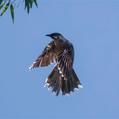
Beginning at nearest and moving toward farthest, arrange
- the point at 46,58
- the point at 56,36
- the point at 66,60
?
the point at 66,60 → the point at 56,36 → the point at 46,58

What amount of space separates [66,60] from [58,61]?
0.44 ft

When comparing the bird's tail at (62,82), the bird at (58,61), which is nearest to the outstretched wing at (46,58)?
the bird at (58,61)

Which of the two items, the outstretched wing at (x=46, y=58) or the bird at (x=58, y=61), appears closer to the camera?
the bird at (x=58, y=61)

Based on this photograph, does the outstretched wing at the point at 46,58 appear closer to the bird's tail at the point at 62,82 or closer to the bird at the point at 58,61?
the bird at the point at 58,61

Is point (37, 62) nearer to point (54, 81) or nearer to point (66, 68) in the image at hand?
point (54, 81)

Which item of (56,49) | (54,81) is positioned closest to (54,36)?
(56,49)

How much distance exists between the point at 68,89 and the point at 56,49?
542 mm

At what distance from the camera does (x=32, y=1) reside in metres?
5.47

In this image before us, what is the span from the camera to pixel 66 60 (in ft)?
19.1

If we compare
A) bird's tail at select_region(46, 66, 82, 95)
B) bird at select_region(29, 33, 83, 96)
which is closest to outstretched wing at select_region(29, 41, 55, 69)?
bird at select_region(29, 33, 83, 96)

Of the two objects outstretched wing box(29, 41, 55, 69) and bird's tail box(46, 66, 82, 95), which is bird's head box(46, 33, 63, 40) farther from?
bird's tail box(46, 66, 82, 95)

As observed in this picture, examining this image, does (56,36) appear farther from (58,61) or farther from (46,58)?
(58,61)

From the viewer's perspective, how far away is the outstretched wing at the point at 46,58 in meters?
6.30

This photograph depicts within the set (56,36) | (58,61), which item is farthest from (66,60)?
(56,36)
